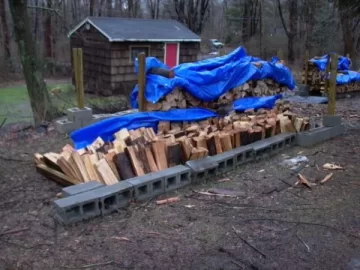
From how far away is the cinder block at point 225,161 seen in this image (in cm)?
565

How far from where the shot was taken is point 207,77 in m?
7.43

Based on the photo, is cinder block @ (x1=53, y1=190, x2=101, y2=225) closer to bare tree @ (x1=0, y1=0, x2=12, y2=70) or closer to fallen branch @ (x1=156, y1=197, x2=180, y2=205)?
Answer: fallen branch @ (x1=156, y1=197, x2=180, y2=205)

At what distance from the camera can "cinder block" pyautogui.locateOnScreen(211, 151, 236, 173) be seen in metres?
5.65

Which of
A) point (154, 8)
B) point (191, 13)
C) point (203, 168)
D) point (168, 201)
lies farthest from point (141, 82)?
point (154, 8)

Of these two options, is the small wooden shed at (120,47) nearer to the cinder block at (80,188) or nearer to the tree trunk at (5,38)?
the tree trunk at (5,38)

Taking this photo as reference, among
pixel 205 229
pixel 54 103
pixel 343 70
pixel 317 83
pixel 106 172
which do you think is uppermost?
pixel 343 70

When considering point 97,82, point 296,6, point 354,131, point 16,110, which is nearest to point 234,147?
point 354,131

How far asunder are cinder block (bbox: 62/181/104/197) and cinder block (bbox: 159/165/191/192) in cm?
86

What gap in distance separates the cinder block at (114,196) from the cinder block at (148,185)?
9 cm

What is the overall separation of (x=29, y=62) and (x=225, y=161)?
18.2 ft

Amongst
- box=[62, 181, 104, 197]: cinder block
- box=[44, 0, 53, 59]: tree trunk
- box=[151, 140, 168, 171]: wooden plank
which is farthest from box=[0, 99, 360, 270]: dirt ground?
box=[44, 0, 53, 59]: tree trunk

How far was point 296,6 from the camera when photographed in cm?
2800

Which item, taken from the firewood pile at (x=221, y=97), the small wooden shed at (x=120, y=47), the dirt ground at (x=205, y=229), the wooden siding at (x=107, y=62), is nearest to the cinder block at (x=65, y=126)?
the firewood pile at (x=221, y=97)

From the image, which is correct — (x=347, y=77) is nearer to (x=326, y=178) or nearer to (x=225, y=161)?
(x=326, y=178)
